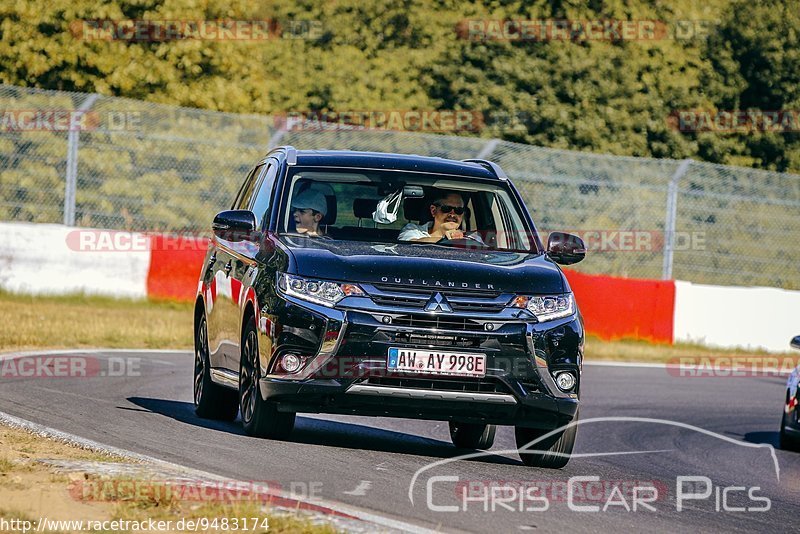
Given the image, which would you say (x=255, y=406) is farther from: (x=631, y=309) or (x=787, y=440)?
(x=631, y=309)

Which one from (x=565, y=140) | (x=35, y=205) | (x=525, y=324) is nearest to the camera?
(x=525, y=324)

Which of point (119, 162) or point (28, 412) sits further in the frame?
point (119, 162)

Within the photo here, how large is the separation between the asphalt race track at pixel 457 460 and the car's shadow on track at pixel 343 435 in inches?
1.0

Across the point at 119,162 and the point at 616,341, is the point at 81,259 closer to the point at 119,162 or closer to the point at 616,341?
the point at 119,162

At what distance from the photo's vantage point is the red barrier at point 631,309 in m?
24.4

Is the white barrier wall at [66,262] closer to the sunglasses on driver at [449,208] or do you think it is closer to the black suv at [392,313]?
the black suv at [392,313]

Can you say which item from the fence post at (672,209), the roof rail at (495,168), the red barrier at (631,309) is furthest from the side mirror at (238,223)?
the fence post at (672,209)

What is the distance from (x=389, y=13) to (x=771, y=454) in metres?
37.1

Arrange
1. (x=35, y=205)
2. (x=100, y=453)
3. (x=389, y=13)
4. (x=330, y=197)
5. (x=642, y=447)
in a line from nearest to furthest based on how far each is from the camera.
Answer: (x=100, y=453), (x=330, y=197), (x=642, y=447), (x=35, y=205), (x=389, y=13)

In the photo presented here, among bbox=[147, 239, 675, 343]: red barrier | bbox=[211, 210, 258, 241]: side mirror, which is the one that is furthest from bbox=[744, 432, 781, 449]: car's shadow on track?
bbox=[147, 239, 675, 343]: red barrier

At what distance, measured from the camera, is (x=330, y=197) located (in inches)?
396

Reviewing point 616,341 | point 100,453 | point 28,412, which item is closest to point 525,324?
point 100,453

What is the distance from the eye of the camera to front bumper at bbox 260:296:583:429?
28.7 feet

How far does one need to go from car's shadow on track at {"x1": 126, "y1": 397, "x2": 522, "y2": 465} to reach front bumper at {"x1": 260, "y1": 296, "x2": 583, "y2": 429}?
2.60ft
